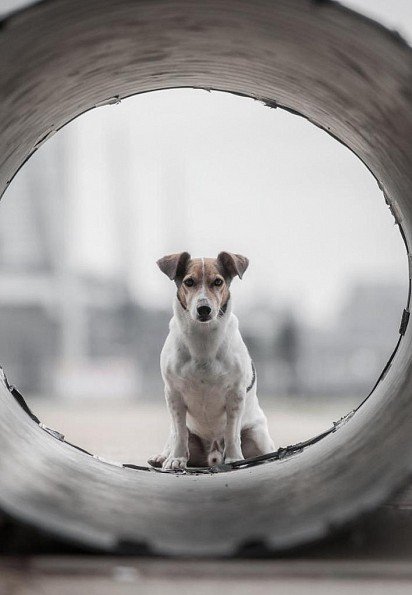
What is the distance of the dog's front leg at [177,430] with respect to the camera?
13.5 feet

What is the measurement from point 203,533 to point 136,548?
0.72 ft

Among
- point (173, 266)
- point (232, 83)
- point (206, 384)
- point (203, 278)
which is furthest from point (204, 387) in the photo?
point (232, 83)

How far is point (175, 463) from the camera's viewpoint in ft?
13.1

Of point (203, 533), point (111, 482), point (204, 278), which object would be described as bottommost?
point (203, 533)

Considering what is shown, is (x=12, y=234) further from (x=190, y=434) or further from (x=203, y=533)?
(x=203, y=533)

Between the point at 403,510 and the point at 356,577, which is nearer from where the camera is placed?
the point at 356,577

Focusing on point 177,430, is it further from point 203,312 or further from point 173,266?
point 173,266

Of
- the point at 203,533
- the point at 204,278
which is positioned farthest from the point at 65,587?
the point at 204,278

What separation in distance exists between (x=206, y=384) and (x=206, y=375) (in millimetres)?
49

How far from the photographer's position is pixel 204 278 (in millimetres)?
4328

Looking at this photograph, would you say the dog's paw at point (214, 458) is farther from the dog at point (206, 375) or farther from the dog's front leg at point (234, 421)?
the dog's front leg at point (234, 421)

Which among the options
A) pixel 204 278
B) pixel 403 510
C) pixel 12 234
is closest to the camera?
pixel 403 510

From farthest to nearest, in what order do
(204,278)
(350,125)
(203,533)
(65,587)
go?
(204,278)
(350,125)
(203,533)
(65,587)

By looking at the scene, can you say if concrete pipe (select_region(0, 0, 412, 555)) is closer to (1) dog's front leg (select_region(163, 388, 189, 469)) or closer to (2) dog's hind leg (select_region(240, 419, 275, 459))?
(1) dog's front leg (select_region(163, 388, 189, 469))
